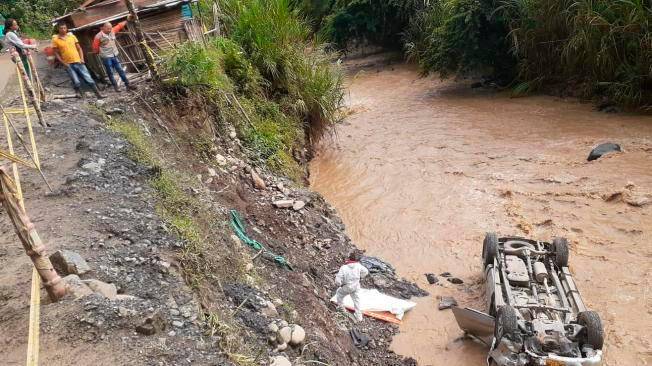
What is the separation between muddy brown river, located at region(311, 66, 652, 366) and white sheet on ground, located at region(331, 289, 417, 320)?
0.24 m

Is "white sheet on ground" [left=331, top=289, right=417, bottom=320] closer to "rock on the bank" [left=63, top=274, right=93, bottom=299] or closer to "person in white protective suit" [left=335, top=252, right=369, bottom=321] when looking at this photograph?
"person in white protective suit" [left=335, top=252, right=369, bottom=321]

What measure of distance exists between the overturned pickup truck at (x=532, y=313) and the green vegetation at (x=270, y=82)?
4661 millimetres

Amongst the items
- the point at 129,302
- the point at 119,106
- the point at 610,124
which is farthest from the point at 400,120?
the point at 129,302

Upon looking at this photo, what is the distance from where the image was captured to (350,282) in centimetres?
664

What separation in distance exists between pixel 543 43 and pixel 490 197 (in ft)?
26.3

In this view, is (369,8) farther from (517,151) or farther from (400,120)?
(517,151)

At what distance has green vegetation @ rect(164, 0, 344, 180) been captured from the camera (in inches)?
390

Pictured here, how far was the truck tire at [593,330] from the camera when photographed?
545 cm

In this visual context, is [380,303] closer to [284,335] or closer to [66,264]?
[284,335]

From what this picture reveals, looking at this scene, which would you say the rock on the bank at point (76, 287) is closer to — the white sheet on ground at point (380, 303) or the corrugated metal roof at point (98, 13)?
the white sheet on ground at point (380, 303)

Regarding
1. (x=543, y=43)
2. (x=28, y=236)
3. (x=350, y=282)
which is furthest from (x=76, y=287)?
(x=543, y=43)

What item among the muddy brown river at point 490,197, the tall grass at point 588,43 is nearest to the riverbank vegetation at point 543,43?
the tall grass at point 588,43

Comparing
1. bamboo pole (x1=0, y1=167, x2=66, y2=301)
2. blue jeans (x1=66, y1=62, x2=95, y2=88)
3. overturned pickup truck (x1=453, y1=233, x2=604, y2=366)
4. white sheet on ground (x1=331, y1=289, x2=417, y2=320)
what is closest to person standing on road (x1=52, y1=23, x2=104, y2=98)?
blue jeans (x1=66, y1=62, x2=95, y2=88)

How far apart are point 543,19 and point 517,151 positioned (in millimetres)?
5545
